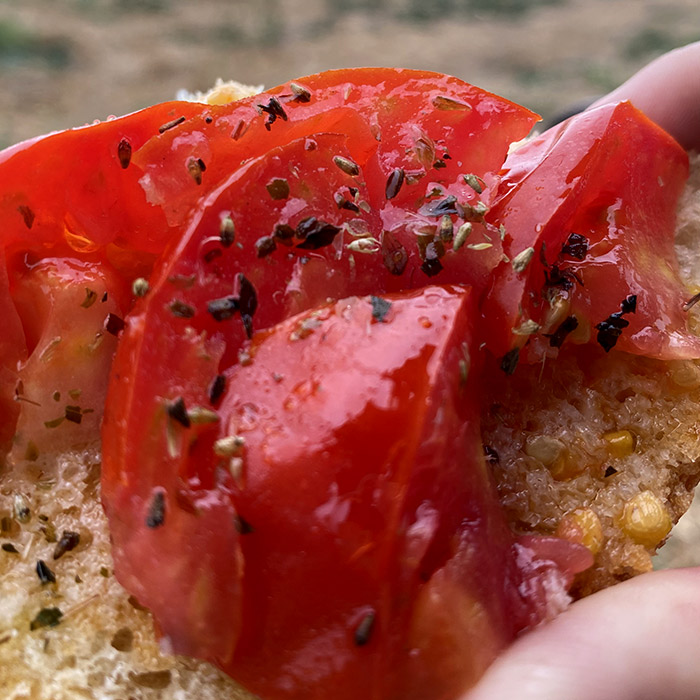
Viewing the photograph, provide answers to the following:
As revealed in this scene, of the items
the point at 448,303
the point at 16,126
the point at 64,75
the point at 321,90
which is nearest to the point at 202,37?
the point at 64,75

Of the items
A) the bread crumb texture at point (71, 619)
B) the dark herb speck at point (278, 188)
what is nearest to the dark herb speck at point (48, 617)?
the bread crumb texture at point (71, 619)

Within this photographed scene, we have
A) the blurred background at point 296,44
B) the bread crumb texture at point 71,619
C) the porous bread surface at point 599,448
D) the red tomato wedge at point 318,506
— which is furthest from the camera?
the blurred background at point 296,44

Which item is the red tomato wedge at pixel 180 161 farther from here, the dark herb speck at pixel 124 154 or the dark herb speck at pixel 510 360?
the dark herb speck at pixel 510 360

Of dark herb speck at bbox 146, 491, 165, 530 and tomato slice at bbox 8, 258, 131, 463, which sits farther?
tomato slice at bbox 8, 258, 131, 463

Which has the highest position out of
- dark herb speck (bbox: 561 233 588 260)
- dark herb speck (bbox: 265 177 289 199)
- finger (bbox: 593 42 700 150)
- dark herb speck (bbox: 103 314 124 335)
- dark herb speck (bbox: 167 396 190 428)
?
dark herb speck (bbox: 265 177 289 199)

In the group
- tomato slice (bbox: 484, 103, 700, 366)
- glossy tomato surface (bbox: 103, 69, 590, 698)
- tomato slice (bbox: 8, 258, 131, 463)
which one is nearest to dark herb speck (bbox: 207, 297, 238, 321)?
glossy tomato surface (bbox: 103, 69, 590, 698)

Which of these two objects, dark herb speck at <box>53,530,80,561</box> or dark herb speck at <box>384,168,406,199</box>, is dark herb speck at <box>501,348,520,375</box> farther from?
dark herb speck at <box>53,530,80,561</box>

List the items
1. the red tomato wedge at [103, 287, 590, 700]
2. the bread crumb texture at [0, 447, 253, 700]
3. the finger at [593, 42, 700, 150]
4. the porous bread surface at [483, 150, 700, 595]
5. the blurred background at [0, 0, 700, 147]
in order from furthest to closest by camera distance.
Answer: the blurred background at [0, 0, 700, 147] → the finger at [593, 42, 700, 150] → the porous bread surface at [483, 150, 700, 595] → the bread crumb texture at [0, 447, 253, 700] → the red tomato wedge at [103, 287, 590, 700]
